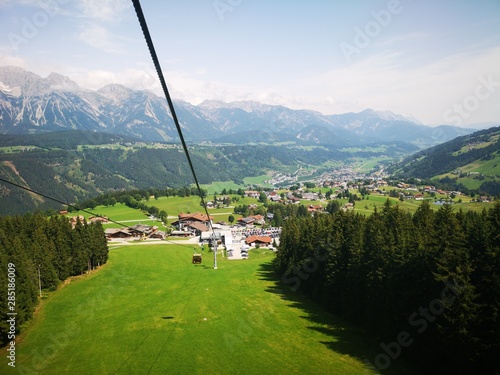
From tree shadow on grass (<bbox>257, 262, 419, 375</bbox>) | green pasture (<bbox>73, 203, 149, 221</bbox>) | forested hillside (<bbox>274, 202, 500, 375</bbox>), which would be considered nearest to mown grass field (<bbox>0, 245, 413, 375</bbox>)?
tree shadow on grass (<bbox>257, 262, 419, 375</bbox>)

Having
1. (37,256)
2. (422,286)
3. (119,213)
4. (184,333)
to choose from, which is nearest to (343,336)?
(422,286)

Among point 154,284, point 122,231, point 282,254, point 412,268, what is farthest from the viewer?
point 122,231

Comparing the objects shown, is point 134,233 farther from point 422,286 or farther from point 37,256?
point 422,286

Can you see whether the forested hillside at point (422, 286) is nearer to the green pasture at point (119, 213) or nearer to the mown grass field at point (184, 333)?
the mown grass field at point (184, 333)

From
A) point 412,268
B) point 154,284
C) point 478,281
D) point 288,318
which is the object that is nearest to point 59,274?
point 154,284

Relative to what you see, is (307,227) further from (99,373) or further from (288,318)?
(99,373)
